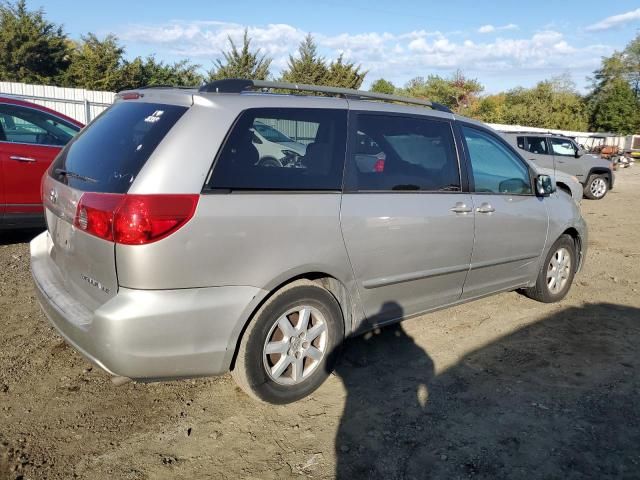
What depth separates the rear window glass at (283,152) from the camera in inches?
109

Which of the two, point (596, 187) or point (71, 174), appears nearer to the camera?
point (71, 174)

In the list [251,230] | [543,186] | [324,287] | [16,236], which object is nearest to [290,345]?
[324,287]

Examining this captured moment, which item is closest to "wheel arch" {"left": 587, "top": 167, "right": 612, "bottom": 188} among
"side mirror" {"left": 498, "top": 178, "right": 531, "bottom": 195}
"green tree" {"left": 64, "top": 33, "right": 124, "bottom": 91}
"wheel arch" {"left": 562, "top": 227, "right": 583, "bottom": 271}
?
"wheel arch" {"left": 562, "top": 227, "right": 583, "bottom": 271}

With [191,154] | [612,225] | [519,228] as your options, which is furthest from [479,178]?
[612,225]

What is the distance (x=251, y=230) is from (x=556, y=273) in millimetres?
3532

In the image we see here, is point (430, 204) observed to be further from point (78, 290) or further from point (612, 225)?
point (612, 225)

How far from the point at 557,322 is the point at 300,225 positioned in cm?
291

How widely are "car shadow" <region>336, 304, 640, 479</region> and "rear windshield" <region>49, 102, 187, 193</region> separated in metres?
1.77

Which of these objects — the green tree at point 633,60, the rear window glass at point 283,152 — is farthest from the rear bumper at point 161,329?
the green tree at point 633,60

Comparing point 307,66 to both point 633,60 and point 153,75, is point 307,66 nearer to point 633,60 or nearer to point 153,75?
point 153,75

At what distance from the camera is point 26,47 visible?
3491 cm

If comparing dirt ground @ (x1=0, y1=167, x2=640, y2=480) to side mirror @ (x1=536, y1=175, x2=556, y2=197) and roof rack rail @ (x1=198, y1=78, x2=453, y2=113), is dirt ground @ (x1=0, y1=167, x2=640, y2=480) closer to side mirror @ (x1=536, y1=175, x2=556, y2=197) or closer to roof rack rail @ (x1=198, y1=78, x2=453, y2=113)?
side mirror @ (x1=536, y1=175, x2=556, y2=197)

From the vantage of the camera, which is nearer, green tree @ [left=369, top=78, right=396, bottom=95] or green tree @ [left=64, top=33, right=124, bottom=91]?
green tree @ [left=64, top=33, right=124, bottom=91]

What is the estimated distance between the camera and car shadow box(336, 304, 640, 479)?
265 cm
